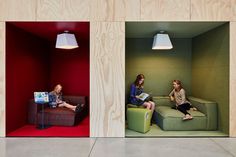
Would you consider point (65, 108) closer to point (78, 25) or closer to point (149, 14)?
point (78, 25)

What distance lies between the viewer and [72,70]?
713 cm

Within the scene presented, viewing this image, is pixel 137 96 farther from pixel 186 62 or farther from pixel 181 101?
pixel 186 62

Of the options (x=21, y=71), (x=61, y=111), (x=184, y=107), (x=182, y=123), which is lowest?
(x=182, y=123)

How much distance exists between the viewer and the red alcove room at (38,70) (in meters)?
4.77

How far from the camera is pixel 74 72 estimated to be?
23.4 feet

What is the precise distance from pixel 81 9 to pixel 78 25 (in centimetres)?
42

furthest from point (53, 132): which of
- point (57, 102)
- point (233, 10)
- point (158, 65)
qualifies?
point (233, 10)

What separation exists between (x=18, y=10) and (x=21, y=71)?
58.9 inches

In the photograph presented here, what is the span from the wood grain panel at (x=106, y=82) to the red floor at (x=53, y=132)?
0.47m

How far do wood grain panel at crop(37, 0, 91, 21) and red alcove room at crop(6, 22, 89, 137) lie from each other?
167 millimetres

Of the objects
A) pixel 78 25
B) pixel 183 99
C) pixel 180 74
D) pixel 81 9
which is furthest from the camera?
pixel 180 74

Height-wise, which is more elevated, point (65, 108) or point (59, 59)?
point (59, 59)

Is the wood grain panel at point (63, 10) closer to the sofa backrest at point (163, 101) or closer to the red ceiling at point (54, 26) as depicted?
the red ceiling at point (54, 26)

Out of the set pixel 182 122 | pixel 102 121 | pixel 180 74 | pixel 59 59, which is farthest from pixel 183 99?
pixel 59 59
